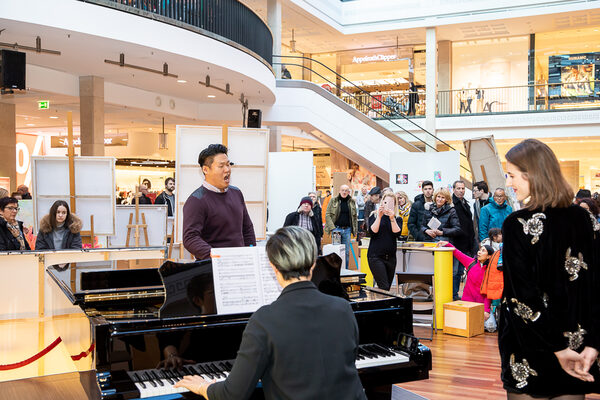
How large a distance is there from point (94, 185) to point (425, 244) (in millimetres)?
4422

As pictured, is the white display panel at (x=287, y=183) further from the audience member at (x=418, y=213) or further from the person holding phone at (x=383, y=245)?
the person holding phone at (x=383, y=245)

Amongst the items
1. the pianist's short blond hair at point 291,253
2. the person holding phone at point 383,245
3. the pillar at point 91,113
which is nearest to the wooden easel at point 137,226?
the pillar at point 91,113

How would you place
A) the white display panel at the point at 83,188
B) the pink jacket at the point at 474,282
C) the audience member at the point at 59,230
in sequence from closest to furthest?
the audience member at the point at 59,230 < the pink jacket at the point at 474,282 < the white display panel at the point at 83,188

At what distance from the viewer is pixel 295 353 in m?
1.85

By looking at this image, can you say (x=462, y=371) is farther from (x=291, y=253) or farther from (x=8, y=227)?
(x=8, y=227)

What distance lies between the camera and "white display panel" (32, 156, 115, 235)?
308 inches

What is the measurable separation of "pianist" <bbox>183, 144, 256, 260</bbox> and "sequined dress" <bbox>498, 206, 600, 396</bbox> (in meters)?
2.17

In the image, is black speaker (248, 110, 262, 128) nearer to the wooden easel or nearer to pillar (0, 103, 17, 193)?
the wooden easel

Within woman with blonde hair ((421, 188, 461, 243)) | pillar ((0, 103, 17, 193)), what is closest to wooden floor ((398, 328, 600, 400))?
woman with blonde hair ((421, 188, 461, 243))

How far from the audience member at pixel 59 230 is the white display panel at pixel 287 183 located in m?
5.86

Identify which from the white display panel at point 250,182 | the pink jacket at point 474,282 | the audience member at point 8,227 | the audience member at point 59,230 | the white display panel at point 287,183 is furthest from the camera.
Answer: the white display panel at point 287,183

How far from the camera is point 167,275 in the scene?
2789mm

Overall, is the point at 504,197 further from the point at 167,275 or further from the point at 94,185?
the point at 167,275

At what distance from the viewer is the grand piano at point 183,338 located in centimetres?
248
